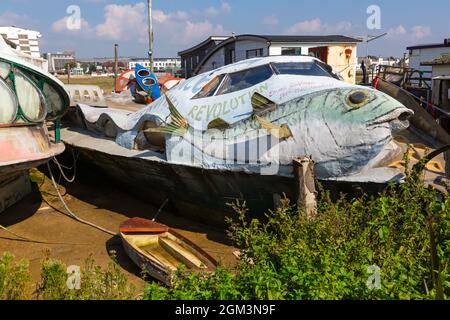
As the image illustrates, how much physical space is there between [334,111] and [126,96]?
1018 centimetres

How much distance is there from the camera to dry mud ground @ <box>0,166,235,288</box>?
7.57 metres

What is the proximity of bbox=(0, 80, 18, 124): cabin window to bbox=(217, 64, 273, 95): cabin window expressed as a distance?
371 centimetres

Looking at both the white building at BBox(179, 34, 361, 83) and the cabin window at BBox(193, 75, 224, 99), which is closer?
the cabin window at BBox(193, 75, 224, 99)

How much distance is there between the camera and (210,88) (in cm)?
845

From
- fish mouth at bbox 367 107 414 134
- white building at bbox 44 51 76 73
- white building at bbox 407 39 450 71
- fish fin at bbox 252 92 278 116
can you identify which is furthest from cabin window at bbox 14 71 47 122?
white building at bbox 407 39 450 71

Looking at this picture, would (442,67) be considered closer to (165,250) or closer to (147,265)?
(165,250)

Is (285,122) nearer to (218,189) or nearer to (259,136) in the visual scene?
(259,136)

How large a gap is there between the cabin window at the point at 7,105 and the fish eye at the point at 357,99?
576 cm

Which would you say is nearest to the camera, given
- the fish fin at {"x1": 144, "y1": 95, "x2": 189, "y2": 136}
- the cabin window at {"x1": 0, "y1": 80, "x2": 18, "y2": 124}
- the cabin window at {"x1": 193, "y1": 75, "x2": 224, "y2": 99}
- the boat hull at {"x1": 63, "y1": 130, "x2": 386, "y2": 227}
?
the boat hull at {"x1": 63, "y1": 130, "x2": 386, "y2": 227}

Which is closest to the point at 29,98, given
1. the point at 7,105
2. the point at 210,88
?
the point at 7,105

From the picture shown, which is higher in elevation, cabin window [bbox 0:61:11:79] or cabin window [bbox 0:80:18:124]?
cabin window [bbox 0:61:11:79]

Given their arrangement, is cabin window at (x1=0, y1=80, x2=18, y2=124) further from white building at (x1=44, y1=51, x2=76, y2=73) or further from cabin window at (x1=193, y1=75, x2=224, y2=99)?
white building at (x1=44, y1=51, x2=76, y2=73)

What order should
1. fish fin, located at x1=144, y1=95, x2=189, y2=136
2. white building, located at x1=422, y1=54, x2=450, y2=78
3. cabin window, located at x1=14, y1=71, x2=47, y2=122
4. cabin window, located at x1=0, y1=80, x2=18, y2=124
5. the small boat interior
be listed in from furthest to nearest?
white building, located at x1=422, y1=54, x2=450, y2=78 < fish fin, located at x1=144, y1=95, x2=189, y2=136 < cabin window, located at x1=14, y1=71, x2=47, y2=122 < cabin window, located at x1=0, y1=80, x2=18, y2=124 < the small boat interior
